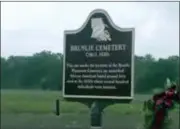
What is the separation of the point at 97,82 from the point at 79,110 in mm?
403

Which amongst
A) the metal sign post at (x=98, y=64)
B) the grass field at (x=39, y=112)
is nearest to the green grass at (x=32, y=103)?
the grass field at (x=39, y=112)

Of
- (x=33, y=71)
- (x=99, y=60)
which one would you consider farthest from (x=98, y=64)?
(x=33, y=71)

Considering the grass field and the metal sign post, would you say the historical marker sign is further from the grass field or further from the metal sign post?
the grass field

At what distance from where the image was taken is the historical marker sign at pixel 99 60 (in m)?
4.24

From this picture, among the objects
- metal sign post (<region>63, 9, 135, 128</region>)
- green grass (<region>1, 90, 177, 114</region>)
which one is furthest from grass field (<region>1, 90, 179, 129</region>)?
metal sign post (<region>63, 9, 135, 128</region>)

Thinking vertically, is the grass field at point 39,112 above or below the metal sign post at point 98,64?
below

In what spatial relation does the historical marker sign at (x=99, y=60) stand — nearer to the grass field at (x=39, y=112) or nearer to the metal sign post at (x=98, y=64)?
the metal sign post at (x=98, y=64)

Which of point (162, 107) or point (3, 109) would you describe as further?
point (3, 109)

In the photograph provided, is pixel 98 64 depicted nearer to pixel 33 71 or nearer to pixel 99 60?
pixel 99 60

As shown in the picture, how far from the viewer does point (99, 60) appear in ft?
14.3

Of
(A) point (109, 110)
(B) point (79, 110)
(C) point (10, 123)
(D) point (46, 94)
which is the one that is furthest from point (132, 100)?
(C) point (10, 123)

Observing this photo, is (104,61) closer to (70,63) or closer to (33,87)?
(70,63)

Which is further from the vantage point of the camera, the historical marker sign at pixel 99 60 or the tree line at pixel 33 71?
the tree line at pixel 33 71

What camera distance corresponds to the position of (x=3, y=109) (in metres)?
4.54
